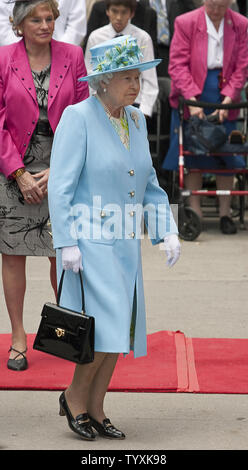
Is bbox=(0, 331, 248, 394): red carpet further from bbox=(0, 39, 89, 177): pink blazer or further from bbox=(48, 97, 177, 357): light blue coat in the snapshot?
bbox=(0, 39, 89, 177): pink blazer

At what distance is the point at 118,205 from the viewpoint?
401cm

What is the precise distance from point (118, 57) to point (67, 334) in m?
1.09

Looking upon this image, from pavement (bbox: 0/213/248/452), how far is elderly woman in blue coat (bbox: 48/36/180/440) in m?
0.16


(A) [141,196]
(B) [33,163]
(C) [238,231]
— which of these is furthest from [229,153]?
(A) [141,196]

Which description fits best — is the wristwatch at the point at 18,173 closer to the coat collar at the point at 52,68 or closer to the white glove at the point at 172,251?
the coat collar at the point at 52,68

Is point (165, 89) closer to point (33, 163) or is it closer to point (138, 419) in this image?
point (33, 163)

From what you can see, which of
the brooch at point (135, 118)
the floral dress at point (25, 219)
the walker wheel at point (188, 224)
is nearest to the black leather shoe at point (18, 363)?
the floral dress at point (25, 219)

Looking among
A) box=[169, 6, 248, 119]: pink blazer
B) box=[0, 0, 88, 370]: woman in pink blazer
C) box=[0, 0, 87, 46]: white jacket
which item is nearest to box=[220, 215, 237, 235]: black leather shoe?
box=[169, 6, 248, 119]: pink blazer

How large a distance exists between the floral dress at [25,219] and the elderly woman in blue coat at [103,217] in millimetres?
1090

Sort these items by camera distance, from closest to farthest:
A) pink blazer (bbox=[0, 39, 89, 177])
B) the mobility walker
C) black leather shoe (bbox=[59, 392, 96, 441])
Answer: black leather shoe (bbox=[59, 392, 96, 441]) < pink blazer (bbox=[0, 39, 89, 177]) < the mobility walker

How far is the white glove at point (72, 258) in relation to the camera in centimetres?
386

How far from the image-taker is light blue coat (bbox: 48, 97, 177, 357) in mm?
3898

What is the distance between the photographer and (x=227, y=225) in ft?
29.1
